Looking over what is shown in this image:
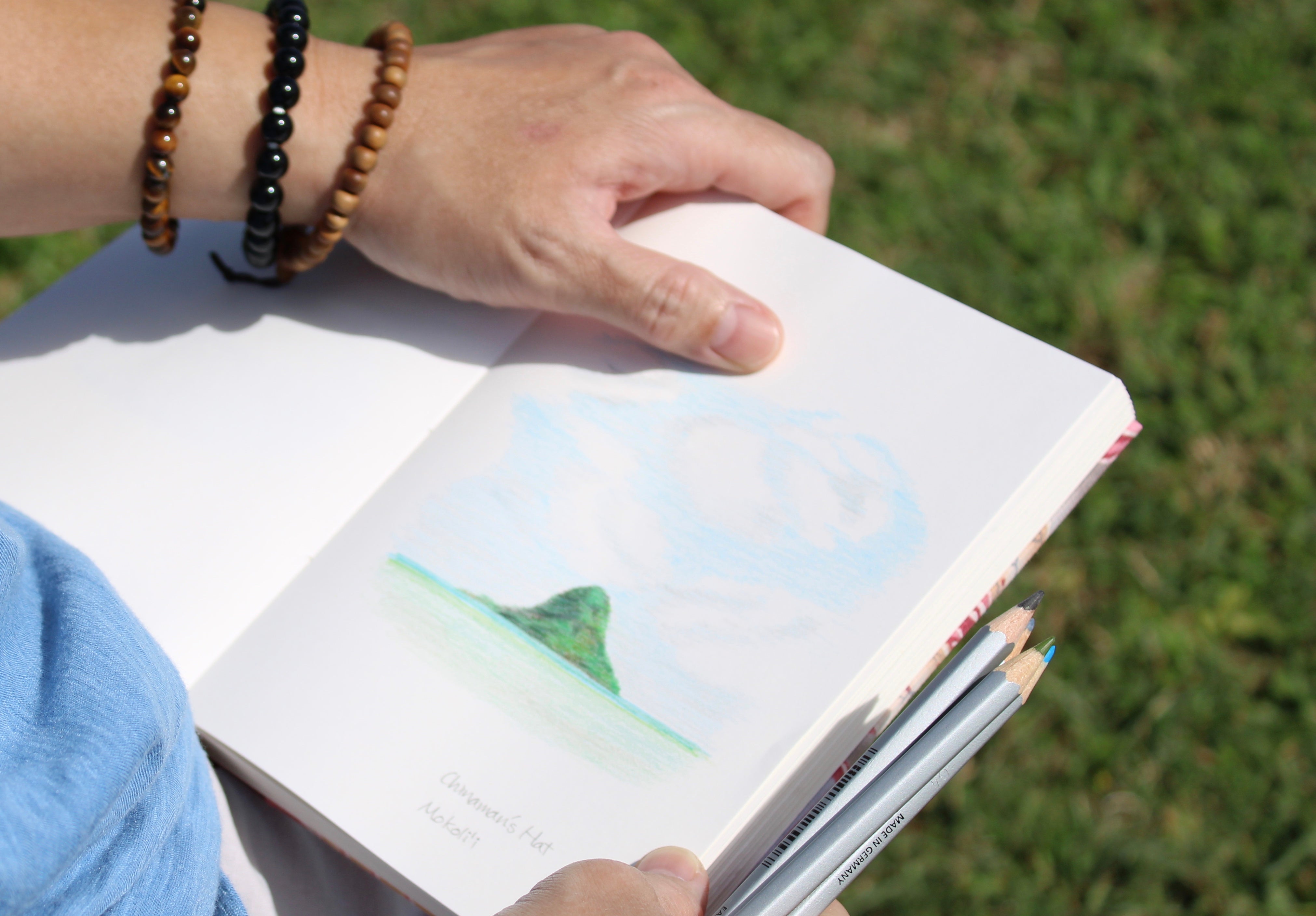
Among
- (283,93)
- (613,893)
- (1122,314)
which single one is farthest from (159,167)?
(1122,314)

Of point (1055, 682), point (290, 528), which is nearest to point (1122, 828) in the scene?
point (1055, 682)

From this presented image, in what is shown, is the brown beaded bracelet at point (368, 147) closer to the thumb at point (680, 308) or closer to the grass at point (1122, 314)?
the thumb at point (680, 308)

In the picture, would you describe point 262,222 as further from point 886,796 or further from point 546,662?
point 886,796

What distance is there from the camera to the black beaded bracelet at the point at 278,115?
95cm

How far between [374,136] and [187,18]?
191 mm

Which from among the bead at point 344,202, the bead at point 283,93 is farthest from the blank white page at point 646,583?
the bead at point 283,93

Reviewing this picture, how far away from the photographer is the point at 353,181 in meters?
0.98

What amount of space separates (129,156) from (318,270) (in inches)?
8.9

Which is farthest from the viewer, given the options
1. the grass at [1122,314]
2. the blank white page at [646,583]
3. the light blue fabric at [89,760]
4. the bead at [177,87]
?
the grass at [1122,314]

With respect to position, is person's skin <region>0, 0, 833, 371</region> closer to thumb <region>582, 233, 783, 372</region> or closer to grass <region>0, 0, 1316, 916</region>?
thumb <region>582, 233, 783, 372</region>

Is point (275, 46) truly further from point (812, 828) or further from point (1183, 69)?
point (1183, 69)

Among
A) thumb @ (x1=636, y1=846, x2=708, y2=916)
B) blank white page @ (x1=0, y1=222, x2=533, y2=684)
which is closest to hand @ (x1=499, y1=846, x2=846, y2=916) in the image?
thumb @ (x1=636, y1=846, x2=708, y2=916)

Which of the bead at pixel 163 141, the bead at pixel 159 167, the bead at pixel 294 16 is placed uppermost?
the bead at pixel 294 16

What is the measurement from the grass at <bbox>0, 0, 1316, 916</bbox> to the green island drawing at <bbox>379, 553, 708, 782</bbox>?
0.92 metres
